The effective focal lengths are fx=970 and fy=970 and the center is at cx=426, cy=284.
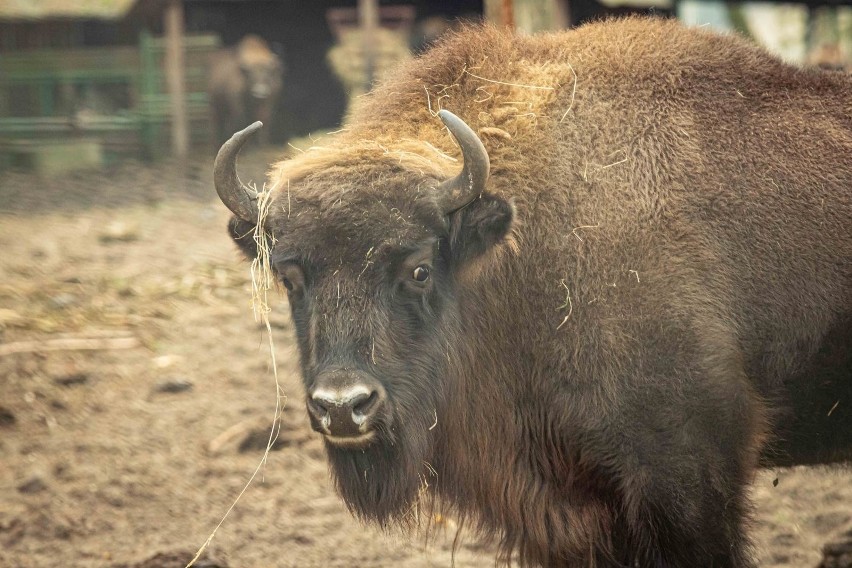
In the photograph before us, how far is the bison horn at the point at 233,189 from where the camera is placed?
4.34 meters

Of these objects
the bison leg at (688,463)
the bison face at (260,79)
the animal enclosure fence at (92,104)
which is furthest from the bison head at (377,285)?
the bison face at (260,79)

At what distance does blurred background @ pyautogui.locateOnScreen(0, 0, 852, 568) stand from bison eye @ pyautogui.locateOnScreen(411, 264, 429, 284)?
1.48 meters

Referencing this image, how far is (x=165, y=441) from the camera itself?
692 cm

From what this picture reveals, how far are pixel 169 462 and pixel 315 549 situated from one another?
154 cm

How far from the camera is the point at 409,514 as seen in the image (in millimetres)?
4785

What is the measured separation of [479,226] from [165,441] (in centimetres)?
366

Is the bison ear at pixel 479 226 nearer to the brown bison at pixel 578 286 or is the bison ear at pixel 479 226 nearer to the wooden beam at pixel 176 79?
the brown bison at pixel 578 286

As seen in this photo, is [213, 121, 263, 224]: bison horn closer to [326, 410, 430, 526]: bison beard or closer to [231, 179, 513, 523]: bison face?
[231, 179, 513, 523]: bison face

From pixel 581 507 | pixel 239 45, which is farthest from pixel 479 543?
pixel 239 45

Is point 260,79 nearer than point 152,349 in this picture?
No

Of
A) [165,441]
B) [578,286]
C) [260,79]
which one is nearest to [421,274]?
[578,286]

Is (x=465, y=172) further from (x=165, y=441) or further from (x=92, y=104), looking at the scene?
(x=92, y=104)

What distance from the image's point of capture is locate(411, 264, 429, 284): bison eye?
4.25 meters

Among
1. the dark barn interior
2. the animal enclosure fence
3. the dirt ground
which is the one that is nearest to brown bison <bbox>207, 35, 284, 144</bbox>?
the animal enclosure fence
